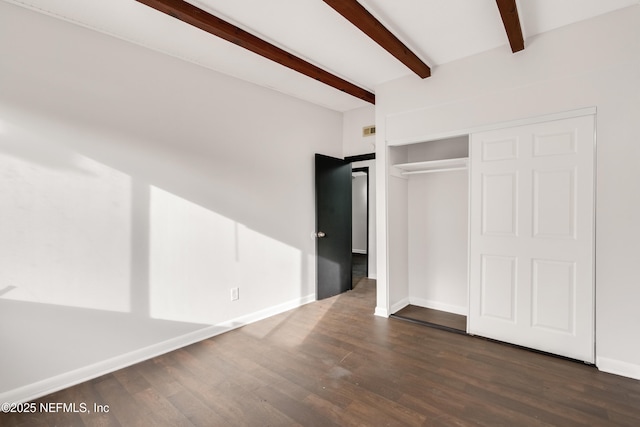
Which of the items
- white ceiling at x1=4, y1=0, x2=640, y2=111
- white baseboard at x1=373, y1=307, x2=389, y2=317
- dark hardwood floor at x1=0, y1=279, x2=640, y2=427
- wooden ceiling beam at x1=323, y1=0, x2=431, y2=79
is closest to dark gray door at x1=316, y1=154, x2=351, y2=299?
white baseboard at x1=373, y1=307, x2=389, y2=317

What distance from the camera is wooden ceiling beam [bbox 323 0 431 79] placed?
85.8 inches

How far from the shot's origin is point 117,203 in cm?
260

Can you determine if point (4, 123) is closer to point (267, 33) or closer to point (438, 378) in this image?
point (267, 33)

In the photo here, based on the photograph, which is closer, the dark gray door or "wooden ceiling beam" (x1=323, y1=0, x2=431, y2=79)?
"wooden ceiling beam" (x1=323, y1=0, x2=431, y2=79)

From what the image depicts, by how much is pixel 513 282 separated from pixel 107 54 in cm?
422

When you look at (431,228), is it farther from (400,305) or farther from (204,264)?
(204,264)

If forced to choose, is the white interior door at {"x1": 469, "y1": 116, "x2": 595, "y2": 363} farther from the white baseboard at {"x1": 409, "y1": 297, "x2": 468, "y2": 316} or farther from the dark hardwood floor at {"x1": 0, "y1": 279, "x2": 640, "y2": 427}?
the white baseboard at {"x1": 409, "y1": 297, "x2": 468, "y2": 316}

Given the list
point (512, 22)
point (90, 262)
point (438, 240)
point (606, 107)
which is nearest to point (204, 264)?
point (90, 262)

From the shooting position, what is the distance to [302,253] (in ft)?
14.0

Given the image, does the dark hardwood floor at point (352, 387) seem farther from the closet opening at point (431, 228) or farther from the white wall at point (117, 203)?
the closet opening at point (431, 228)

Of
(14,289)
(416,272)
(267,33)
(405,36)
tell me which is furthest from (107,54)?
(416,272)

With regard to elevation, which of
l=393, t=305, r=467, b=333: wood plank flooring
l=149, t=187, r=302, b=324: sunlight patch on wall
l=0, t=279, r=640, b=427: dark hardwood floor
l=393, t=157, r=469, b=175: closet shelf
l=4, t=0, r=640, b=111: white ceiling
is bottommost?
l=0, t=279, r=640, b=427: dark hardwood floor

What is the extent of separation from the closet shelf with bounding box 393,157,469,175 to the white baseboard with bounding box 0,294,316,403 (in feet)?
8.33

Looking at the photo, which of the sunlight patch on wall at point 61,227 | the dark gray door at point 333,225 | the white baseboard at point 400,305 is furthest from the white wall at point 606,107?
the sunlight patch on wall at point 61,227
